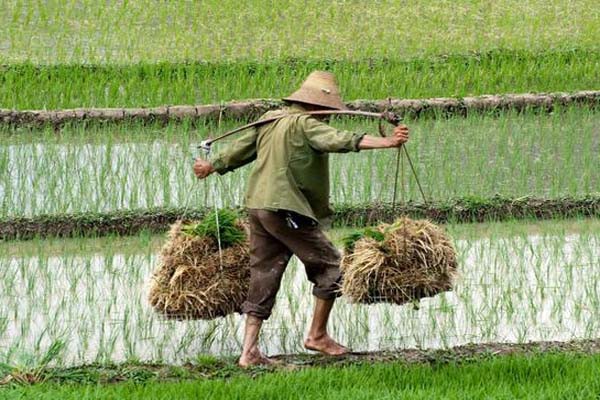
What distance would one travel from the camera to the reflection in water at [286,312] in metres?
5.11

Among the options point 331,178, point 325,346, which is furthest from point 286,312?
point 331,178

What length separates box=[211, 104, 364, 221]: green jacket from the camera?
15.5 feet

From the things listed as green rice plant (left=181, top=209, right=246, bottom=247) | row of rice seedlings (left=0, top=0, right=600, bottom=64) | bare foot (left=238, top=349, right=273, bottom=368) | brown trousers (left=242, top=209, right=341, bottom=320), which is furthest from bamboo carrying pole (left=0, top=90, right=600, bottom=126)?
bare foot (left=238, top=349, right=273, bottom=368)

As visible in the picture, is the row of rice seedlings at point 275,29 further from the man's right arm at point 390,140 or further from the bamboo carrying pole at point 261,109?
the man's right arm at point 390,140

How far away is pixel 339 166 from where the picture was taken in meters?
7.50

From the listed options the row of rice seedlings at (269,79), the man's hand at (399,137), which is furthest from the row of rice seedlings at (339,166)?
the man's hand at (399,137)

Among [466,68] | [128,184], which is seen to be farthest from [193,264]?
[466,68]

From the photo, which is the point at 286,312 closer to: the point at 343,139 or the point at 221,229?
the point at 221,229

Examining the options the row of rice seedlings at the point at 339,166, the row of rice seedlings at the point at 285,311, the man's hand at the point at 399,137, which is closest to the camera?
the man's hand at the point at 399,137

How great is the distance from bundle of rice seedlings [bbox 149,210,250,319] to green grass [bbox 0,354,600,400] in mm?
470

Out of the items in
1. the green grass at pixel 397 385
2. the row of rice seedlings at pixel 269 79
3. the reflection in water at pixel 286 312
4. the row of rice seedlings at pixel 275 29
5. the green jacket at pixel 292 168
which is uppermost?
the row of rice seedlings at pixel 275 29

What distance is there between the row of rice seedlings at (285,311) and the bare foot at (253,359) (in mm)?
243

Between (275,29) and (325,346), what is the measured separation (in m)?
6.21

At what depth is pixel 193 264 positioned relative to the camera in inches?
194
